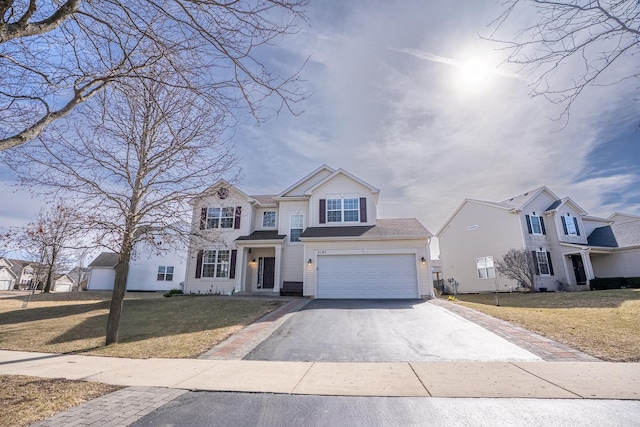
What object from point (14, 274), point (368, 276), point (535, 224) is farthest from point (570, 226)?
point (14, 274)

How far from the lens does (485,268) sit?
22875 millimetres

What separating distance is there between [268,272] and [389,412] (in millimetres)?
16792

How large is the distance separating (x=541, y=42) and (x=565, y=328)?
7.63 metres

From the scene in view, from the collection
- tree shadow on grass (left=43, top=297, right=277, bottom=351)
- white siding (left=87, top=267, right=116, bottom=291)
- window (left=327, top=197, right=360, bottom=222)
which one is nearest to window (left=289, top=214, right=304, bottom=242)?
window (left=327, top=197, right=360, bottom=222)

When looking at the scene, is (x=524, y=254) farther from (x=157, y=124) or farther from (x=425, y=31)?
(x=157, y=124)

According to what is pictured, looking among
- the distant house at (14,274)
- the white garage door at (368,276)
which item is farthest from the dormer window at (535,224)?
the distant house at (14,274)

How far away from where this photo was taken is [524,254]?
758 inches

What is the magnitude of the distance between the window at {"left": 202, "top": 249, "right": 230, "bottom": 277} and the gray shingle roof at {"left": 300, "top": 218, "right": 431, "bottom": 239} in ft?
19.7

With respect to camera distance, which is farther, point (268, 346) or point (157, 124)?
point (157, 124)

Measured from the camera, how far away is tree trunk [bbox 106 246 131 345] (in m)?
8.77

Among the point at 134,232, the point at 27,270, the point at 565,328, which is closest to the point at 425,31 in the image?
the point at 565,328

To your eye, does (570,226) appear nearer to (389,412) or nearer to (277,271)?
(277,271)

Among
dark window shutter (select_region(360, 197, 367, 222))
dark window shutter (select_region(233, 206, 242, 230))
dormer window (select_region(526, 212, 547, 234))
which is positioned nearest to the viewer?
dark window shutter (select_region(360, 197, 367, 222))

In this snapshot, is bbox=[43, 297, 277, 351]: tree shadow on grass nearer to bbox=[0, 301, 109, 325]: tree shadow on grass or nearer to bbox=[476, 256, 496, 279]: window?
bbox=[0, 301, 109, 325]: tree shadow on grass
